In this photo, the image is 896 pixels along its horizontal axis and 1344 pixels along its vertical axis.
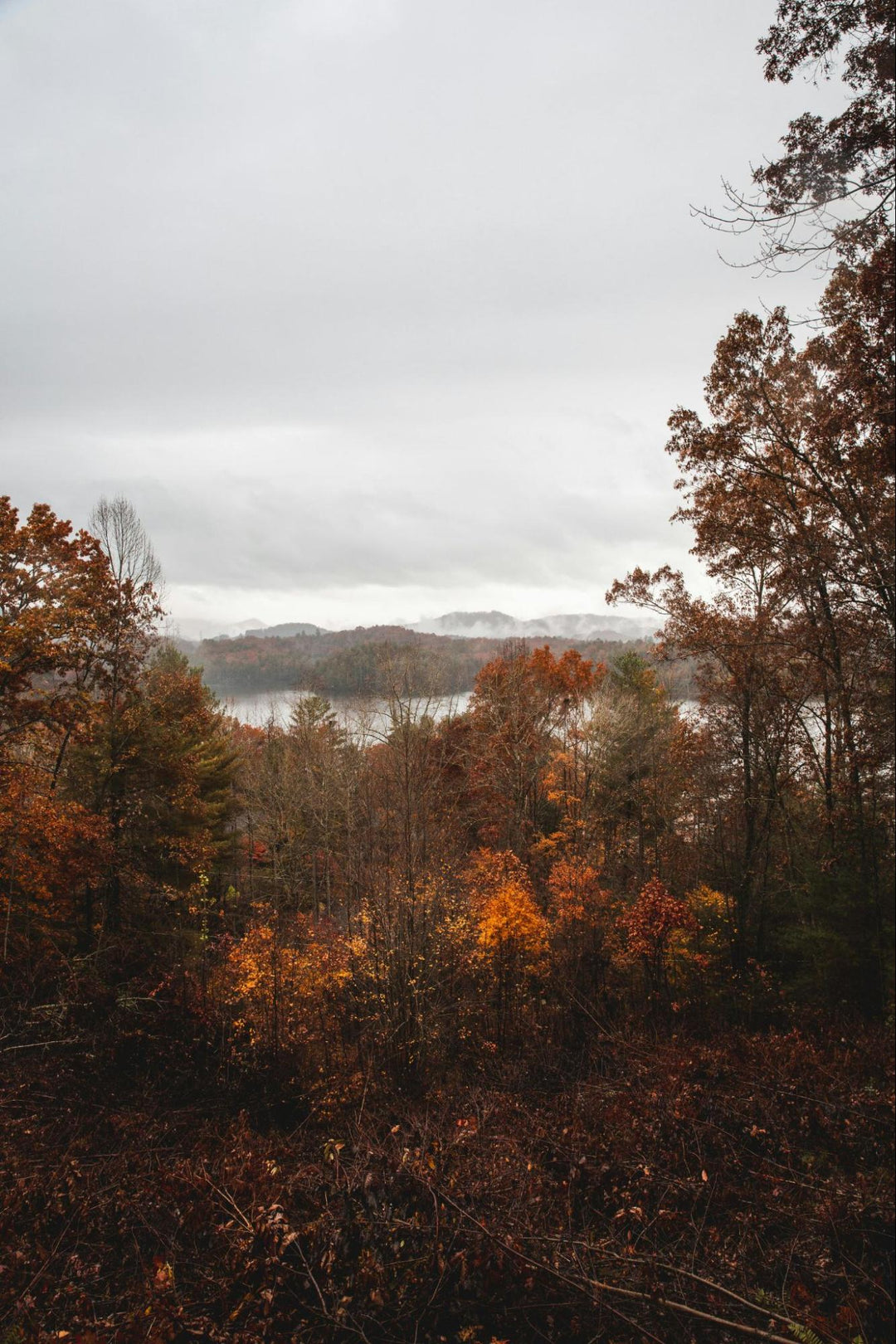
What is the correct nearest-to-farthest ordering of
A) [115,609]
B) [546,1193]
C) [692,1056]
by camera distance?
[546,1193]
[692,1056]
[115,609]

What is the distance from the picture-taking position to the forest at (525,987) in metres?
4.34

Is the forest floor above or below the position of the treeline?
below

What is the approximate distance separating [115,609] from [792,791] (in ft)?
47.3

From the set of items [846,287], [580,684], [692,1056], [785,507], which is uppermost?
[846,287]

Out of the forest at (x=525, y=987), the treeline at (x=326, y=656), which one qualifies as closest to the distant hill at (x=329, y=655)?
the treeline at (x=326, y=656)

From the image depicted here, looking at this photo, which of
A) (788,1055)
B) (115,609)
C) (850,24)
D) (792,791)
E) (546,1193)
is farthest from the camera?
(115,609)

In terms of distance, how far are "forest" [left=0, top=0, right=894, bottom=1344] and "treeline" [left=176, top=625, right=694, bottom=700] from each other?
532 inches

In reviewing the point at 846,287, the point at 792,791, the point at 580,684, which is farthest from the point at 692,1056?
the point at 580,684

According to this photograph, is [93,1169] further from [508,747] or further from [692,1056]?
[508,747]

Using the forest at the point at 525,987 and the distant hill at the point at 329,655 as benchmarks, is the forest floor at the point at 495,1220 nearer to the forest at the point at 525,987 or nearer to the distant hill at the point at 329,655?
the forest at the point at 525,987

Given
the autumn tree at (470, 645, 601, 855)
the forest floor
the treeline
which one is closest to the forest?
the forest floor

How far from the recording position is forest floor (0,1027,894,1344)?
13.2 ft

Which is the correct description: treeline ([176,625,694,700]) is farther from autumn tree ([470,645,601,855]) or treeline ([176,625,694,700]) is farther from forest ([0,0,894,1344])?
forest ([0,0,894,1344])

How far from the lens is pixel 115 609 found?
1308 cm
